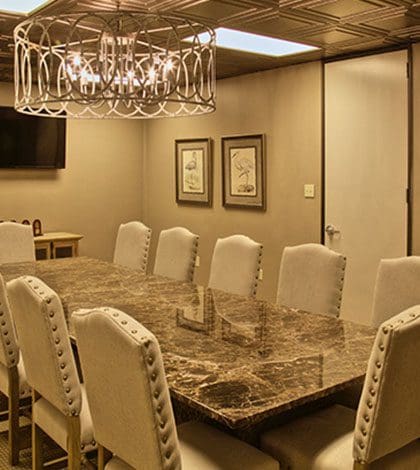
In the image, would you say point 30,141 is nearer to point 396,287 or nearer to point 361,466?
point 396,287

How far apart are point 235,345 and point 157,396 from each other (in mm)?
783

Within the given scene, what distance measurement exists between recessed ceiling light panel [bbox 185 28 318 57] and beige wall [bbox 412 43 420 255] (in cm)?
79

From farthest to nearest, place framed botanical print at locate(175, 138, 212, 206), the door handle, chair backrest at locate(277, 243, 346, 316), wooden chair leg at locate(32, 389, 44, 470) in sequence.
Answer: framed botanical print at locate(175, 138, 212, 206) → the door handle → chair backrest at locate(277, 243, 346, 316) → wooden chair leg at locate(32, 389, 44, 470)

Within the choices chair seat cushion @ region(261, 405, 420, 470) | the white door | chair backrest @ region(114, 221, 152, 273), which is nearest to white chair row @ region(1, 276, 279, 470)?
chair seat cushion @ region(261, 405, 420, 470)

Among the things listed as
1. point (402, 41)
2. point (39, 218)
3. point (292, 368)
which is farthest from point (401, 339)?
point (39, 218)

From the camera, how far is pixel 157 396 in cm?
170

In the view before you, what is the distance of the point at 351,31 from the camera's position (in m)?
4.27

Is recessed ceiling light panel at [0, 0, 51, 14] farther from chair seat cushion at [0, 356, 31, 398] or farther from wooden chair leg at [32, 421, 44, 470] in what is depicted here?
wooden chair leg at [32, 421, 44, 470]

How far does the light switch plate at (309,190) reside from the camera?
5508 millimetres

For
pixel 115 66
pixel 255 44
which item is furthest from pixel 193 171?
pixel 115 66

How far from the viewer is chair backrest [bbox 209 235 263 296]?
3.74 meters

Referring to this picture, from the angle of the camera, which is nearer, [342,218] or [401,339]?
[401,339]

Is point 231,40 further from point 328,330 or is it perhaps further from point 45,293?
point 45,293

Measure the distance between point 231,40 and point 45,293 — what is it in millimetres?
3331
